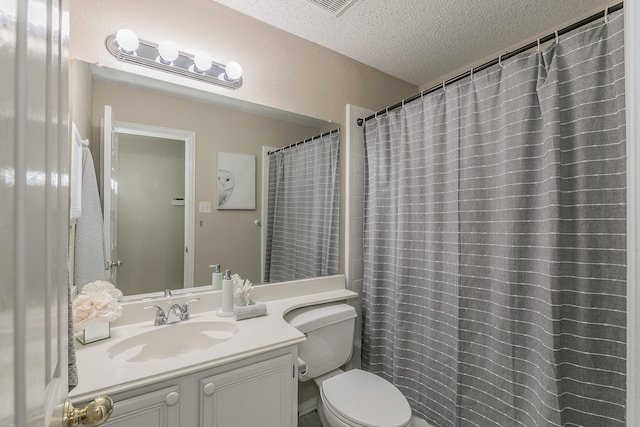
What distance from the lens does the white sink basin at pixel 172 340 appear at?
1.15 m

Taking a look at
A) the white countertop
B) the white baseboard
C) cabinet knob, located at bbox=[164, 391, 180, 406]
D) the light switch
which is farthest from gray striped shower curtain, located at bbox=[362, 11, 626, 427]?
cabinet knob, located at bbox=[164, 391, 180, 406]

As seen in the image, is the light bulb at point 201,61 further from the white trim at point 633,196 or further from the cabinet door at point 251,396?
the white trim at point 633,196

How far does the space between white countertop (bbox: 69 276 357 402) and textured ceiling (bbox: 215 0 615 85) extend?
1.57 m

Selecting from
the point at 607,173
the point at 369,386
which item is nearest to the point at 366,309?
the point at 369,386

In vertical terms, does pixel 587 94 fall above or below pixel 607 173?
above

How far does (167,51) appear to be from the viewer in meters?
1.38

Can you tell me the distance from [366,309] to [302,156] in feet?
3.77

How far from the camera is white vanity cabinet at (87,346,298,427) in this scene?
915 millimetres

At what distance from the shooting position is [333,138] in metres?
2.03

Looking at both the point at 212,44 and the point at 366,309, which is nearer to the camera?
the point at 212,44

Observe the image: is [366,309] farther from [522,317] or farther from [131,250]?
[131,250]

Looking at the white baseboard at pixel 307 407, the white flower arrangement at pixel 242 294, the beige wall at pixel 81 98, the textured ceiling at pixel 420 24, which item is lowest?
the white baseboard at pixel 307 407

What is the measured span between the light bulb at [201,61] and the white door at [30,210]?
1.06m

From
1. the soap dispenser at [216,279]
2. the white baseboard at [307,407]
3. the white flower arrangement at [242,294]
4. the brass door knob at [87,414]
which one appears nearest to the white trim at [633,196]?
the brass door knob at [87,414]
